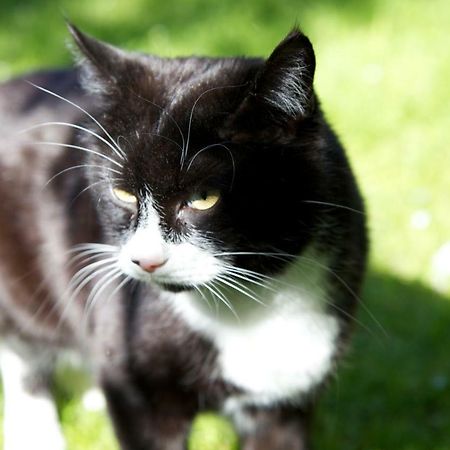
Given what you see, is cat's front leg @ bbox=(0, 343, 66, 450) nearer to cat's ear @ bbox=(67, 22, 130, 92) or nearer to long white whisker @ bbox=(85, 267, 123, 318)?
long white whisker @ bbox=(85, 267, 123, 318)

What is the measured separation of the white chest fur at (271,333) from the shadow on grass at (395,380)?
441 millimetres

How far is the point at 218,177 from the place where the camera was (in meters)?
1.69

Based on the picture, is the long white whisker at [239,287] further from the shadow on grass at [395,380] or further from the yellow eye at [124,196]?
the shadow on grass at [395,380]

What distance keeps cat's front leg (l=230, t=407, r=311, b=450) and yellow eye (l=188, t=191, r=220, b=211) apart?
0.73 metres

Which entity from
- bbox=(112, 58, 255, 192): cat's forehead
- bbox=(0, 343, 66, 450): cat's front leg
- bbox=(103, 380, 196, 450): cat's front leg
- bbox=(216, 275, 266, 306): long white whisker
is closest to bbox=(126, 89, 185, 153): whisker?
bbox=(112, 58, 255, 192): cat's forehead

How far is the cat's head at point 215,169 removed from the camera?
1688 mm

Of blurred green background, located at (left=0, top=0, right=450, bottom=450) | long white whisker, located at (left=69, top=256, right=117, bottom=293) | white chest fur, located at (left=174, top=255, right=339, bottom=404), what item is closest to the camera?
white chest fur, located at (left=174, top=255, right=339, bottom=404)

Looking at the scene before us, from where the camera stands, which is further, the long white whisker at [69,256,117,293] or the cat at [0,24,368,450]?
the long white whisker at [69,256,117,293]

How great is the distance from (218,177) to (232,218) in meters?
0.09

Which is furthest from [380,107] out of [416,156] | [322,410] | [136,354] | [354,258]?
[136,354]

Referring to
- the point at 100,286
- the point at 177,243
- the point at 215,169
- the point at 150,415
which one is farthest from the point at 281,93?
the point at 150,415

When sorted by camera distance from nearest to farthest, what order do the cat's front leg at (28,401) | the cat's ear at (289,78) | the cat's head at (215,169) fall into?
1. the cat's ear at (289,78)
2. the cat's head at (215,169)
3. the cat's front leg at (28,401)

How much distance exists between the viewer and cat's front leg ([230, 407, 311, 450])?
2232 millimetres

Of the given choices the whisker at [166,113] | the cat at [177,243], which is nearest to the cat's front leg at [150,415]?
the cat at [177,243]
